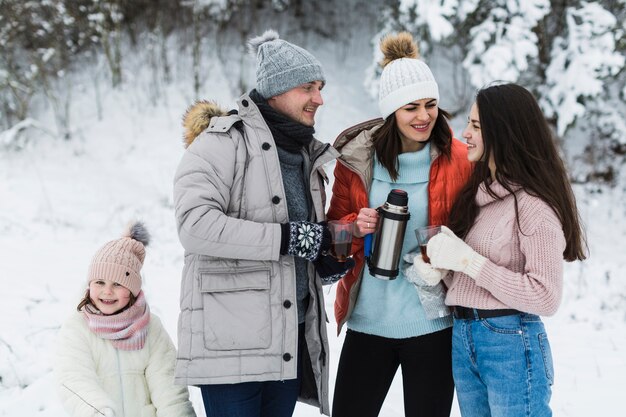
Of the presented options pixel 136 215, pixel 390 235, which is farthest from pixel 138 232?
pixel 136 215

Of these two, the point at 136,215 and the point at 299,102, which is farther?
the point at 136,215

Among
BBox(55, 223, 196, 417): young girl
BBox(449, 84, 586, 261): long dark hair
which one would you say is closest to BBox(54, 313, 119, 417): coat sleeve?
BBox(55, 223, 196, 417): young girl

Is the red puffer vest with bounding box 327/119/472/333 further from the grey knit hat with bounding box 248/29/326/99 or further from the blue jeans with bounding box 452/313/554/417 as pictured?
the blue jeans with bounding box 452/313/554/417

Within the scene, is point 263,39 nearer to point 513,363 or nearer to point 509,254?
point 509,254

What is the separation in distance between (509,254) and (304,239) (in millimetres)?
826

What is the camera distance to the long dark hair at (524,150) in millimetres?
2209

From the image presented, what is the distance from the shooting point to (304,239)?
2.18m

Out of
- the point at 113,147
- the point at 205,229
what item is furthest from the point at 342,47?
the point at 205,229

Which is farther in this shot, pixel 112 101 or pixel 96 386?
pixel 112 101

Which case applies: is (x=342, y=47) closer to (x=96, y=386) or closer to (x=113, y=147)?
(x=113, y=147)

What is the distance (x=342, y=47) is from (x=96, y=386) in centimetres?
963

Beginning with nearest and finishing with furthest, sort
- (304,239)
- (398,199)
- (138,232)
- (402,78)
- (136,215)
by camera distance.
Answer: (304,239), (398,199), (402,78), (138,232), (136,215)

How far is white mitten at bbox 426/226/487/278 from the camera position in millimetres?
2201

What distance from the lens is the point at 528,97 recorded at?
2270 millimetres
